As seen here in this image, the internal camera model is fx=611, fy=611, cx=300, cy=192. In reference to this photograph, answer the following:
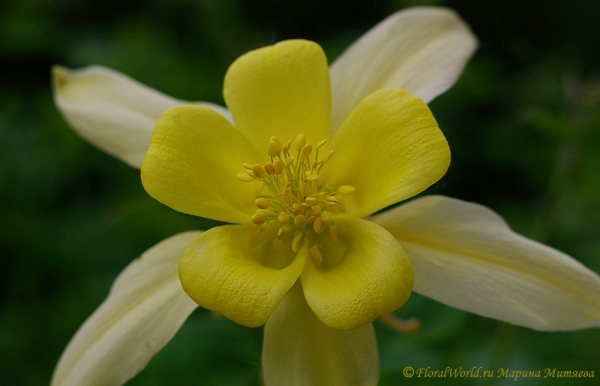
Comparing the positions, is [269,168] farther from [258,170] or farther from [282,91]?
[282,91]

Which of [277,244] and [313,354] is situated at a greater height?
[277,244]

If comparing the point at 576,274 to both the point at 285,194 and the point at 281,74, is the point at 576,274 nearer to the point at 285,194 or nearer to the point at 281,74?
the point at 285,194

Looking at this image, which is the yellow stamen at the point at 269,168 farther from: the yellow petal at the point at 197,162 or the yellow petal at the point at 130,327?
the yellow petal at the point at 130,327

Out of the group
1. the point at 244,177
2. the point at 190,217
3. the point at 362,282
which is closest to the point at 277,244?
the point at 244,177

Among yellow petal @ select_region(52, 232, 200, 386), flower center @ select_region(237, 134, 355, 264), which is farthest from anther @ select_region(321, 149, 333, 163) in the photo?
yellow petal @ select_region(52, 232, 200, 386)

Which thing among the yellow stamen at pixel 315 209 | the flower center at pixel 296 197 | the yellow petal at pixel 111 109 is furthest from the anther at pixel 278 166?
the yellow petal at pixel 111 109

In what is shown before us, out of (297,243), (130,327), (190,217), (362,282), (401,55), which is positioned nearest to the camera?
(362,282)

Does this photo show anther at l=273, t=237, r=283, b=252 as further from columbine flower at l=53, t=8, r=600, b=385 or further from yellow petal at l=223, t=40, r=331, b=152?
yellow petal at l=223, t=40, r=331, b=152

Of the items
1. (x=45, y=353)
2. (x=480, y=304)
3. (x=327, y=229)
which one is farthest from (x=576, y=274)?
(x=45, y=353)
